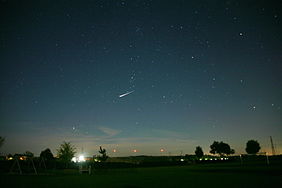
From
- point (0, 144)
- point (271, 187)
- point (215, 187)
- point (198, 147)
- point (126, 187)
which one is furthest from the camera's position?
point (198, 147)

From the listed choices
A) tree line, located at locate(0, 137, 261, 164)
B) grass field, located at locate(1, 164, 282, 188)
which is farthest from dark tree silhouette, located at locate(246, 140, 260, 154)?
grass field, located at locate(1, 164, 282, 188)

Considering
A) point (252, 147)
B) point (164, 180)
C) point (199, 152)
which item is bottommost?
point (199, 152)

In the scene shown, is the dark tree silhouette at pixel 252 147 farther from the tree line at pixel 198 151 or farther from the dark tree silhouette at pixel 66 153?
the dark tree silhouette at pixel 66 153

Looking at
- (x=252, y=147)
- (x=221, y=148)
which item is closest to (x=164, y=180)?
(x=252, y=147)

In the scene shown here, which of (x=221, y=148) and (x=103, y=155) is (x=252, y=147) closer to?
(x=221, y=148)

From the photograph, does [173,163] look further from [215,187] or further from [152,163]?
[215,187]

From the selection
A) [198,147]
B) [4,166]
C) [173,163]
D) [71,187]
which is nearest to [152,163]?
[173,163]

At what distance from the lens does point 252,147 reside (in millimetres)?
142500

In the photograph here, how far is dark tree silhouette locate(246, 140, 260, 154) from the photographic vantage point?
141750 mm

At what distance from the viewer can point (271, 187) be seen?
14.1 meters

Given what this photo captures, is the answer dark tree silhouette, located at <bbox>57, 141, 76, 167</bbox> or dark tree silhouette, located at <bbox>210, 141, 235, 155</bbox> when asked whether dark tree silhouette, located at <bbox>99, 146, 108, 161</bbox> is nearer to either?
dark tree silhouette, located at <bbox>57, 141, 76, 167</bbox>

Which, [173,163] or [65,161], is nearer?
[65,161]

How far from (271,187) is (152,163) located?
6502cm

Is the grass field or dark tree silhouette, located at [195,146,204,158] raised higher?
the grass field
